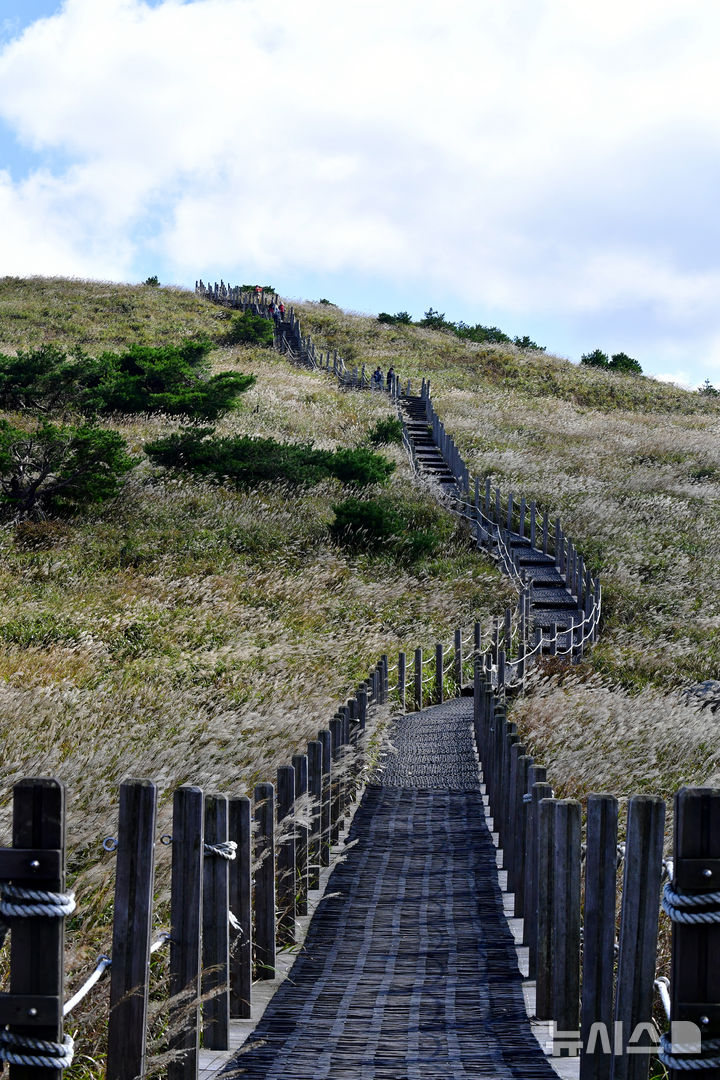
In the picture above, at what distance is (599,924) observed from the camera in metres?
3.85

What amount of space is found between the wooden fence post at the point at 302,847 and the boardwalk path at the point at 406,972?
0.14 m

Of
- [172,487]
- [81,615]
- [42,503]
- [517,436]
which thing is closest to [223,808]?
[81,615]

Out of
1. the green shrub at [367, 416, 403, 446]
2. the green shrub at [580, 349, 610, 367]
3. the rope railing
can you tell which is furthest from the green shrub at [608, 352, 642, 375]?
the rope railing

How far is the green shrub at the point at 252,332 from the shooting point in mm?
50375

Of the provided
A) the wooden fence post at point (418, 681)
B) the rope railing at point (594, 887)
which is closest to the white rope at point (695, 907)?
the rope railing at point (594, 887)

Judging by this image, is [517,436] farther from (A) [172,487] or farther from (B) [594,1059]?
(B) [594,1059]

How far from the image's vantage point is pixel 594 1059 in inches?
150

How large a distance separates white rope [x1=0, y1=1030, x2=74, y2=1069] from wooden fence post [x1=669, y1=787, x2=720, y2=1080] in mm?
1864

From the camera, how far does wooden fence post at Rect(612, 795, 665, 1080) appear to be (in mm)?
3465

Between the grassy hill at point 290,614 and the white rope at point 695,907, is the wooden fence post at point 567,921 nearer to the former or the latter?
the white rope at point 695,907

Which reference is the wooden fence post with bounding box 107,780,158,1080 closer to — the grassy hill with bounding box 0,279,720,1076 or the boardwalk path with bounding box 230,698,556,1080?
the grassy hill with bounding box 0,279,720,1076

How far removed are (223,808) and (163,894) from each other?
3.07 feet

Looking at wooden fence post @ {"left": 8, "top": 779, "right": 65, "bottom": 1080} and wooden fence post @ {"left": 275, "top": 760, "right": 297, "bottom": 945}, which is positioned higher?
wooden fence post @ {"left": 8, "top": 779, "right": 65, "bottom": 1080}

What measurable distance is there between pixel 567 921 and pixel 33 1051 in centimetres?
223
